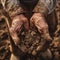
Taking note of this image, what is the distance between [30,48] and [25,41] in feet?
0.24

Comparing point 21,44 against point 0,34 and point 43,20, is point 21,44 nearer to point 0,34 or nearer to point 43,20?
point 43,20

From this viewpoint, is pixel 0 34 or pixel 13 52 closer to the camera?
pixel 13 52

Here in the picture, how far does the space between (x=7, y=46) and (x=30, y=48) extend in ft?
1.00

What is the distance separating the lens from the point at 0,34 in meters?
2.97

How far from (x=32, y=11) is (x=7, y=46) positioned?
0.47 m

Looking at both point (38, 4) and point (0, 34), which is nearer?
point (38, 4)

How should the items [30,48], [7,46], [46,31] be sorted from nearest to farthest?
[46,31], [30,48], [7,46]

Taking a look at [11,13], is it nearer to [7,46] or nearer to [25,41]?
[25,41]

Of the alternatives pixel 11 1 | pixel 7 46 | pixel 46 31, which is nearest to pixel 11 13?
pixel 11 1

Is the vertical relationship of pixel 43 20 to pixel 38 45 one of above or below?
above

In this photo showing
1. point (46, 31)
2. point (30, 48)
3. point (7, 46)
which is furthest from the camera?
point (7, 46)

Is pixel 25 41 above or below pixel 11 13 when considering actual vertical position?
below

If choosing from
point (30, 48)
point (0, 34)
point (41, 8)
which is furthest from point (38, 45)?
point (0, 34)

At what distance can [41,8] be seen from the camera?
97.5 inches
